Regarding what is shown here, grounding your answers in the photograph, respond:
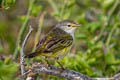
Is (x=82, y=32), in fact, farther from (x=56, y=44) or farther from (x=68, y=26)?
(x=56, y=44)

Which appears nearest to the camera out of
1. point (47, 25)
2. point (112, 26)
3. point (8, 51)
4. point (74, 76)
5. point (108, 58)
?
point (74, 76)

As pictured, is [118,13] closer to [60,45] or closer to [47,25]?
[47,25]

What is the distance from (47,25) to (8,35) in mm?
881

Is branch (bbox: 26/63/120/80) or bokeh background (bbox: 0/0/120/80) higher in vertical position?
branch (bbox: 26/63/120/80)

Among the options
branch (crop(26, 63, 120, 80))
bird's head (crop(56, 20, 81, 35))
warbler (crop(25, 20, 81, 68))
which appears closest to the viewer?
branch (crop(26, 63, 120, 80))

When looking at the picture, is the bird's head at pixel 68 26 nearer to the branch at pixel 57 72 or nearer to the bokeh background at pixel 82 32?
the bokeh background at pixel 82 32

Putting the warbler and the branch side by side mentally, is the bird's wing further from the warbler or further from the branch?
the branch

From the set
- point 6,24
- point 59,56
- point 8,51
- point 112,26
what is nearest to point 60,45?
point 59,56

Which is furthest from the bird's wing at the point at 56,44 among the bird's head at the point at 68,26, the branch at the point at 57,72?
the bird's head at the point at 68,26

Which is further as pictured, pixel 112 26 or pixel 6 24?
pixel 6 24

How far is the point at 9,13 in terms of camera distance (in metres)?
8.56

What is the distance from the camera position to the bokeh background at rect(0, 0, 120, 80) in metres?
5.44

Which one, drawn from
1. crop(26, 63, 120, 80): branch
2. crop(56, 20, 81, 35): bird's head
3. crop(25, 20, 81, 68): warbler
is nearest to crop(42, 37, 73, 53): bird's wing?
crop(25, 20, 81, 68): warbler

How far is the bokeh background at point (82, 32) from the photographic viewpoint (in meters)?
5.44
